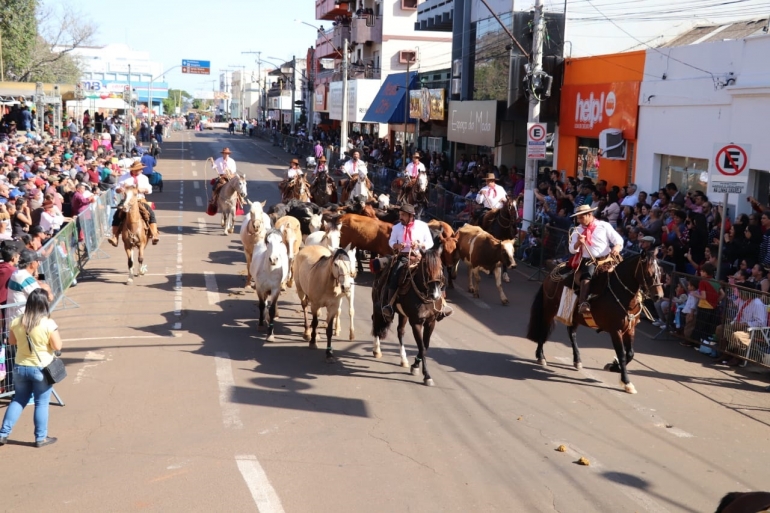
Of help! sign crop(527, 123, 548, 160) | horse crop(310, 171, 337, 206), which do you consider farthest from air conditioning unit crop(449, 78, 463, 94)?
help! sign crop(527, 123, 548, 160)

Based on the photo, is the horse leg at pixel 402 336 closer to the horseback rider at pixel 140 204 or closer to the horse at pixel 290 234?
the horse at pixel 290 234

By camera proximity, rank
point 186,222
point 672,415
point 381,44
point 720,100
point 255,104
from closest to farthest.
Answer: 1. point 672,415
2. point 720,100
3. point 186,222
4. point 381,44
5. point 255,104

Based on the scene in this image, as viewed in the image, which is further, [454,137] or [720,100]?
[454,137]

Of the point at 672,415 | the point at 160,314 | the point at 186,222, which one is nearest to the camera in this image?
the point at 672,415

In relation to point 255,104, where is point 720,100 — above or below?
below

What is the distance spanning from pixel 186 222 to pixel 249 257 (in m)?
10.5

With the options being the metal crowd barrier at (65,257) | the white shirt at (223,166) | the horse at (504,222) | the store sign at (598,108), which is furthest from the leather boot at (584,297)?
the white shirt at (223,166)

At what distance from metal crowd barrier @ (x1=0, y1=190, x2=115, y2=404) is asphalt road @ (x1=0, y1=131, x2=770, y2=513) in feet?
2.12

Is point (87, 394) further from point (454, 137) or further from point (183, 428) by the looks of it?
point (454, 137)

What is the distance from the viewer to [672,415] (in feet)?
34.3

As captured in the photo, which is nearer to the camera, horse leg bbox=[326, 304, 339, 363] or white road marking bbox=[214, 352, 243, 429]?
white road marking bbox=[214, 352, 243, 429]

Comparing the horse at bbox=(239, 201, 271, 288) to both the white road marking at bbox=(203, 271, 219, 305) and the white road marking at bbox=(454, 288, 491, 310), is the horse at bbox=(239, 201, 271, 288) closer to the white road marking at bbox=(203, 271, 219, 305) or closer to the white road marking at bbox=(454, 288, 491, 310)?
the white road marking at bbox=(203, 271, 219, 305)

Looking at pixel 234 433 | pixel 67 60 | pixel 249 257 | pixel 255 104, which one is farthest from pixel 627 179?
pixel 255 104

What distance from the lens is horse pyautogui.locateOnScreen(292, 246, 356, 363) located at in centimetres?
1192
